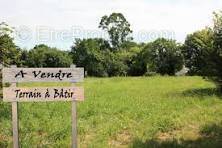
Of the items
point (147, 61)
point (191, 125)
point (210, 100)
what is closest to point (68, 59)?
point (147, 61)

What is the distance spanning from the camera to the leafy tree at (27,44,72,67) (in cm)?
6022

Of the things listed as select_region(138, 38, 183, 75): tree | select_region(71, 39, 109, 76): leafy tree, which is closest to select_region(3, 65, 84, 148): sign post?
select_region(138, 38, 183, 75): tree

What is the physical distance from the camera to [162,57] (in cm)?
6072

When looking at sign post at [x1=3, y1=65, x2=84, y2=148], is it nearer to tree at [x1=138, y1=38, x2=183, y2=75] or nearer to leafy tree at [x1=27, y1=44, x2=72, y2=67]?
tree at [x1=138, y1=38, x2=183, y2=75]

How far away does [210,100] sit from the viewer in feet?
54.0

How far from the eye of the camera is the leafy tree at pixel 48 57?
60.2 metres

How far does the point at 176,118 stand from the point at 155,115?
2.38ft

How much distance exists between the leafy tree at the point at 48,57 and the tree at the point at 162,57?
9310 millimetres

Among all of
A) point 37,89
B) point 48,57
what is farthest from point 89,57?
point 37,89

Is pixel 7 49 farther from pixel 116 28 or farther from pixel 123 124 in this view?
pixel 116 28

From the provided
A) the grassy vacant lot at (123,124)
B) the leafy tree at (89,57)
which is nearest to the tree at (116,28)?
the leafy tree at (89,57)

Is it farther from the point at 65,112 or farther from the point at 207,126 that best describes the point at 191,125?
the point at 65,112

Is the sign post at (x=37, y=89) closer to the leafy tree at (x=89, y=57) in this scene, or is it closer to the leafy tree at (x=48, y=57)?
the leafy tree at (x=48, y=57)

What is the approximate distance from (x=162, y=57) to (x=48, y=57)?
13.8 meters
